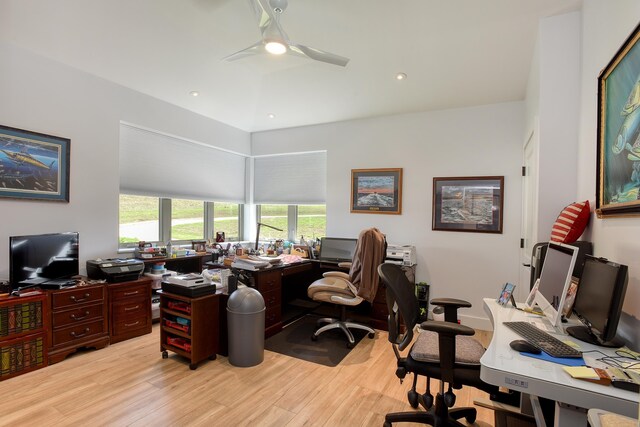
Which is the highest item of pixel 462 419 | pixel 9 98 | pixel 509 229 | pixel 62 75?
pixel 62 75

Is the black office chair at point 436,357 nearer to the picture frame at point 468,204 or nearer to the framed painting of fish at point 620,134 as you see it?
the framed painting of fish at point 620,134

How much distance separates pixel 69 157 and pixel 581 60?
453cm

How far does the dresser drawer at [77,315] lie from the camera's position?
9.05 ft

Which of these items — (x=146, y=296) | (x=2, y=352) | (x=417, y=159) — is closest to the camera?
(x=2, y=352)

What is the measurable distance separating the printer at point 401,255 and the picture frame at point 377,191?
1.88 feet

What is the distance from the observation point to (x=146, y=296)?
3430mm

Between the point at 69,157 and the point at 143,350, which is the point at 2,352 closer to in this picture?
the point at 143,350

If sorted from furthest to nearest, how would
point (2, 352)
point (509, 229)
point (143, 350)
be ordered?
point (509, 229) → point (143, 350) → point (2, 352)

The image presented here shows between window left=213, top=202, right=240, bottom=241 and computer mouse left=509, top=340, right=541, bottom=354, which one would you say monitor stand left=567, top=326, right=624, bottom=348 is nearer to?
computer mouse left=509, top=340, right=541, bottom=354

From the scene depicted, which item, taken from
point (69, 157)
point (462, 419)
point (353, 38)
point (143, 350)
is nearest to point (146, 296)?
point (143, 350)

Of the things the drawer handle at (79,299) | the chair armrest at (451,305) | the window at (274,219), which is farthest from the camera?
the window at (274,219)

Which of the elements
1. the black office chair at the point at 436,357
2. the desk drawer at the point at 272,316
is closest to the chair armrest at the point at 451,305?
the black office chair at the point at 436,357

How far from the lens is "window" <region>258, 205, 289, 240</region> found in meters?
5.35

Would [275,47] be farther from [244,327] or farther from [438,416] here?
[438,416]
